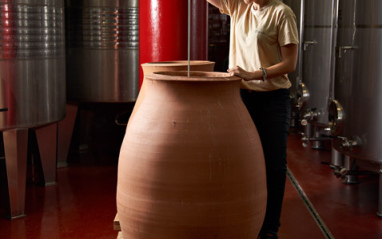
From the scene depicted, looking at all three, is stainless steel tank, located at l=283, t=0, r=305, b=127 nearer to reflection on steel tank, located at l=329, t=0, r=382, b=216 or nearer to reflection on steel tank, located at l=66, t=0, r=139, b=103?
reflection on steel tank, located at l=329, t=0, r=382, b=216

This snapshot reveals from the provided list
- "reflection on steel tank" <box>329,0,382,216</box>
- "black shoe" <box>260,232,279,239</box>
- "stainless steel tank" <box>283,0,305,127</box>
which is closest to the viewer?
"black shoe" <box>260,232,279,239</box>

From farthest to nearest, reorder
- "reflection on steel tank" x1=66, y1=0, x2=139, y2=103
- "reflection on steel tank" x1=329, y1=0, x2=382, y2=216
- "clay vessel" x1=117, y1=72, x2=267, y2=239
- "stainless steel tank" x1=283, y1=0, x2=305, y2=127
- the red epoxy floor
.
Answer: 1. "stainless steel tank" x1=283, y1=0, x2=305, y2=127
2. "reflection on steel tank" x1=66, y1=0, x2=139, y2=103
3. "reflection on steel tank" x1=329, y1=0, x2=382, y2=216
4. the red epoxy floor
5. "clay vessel" x1=117, y1=72, x2=267, y2=239

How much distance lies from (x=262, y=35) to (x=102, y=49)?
2298mm

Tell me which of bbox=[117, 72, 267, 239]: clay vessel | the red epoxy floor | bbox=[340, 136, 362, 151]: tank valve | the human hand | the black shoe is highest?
the human hand

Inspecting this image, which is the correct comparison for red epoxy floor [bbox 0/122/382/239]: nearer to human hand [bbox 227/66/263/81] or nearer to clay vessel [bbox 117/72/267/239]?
human hand [bbox 227/66/263/81]

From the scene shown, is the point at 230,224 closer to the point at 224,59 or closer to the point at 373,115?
the point at 373,115

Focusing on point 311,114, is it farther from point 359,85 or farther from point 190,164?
point 190,164

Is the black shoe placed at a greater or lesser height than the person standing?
lesser

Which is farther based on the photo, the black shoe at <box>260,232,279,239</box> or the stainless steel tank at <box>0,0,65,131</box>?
the stainless steel tank at <box>0,0,65,131</box>

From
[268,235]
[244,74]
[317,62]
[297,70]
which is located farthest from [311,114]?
[244,74]

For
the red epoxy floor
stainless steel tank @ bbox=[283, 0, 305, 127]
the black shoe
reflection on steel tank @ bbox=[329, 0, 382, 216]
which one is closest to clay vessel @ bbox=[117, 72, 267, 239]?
the black shoe

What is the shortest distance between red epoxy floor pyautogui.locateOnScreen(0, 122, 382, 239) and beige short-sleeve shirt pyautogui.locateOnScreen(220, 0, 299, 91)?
1.07m

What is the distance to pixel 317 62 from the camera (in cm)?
496

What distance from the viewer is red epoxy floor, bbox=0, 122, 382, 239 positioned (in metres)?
3.41
